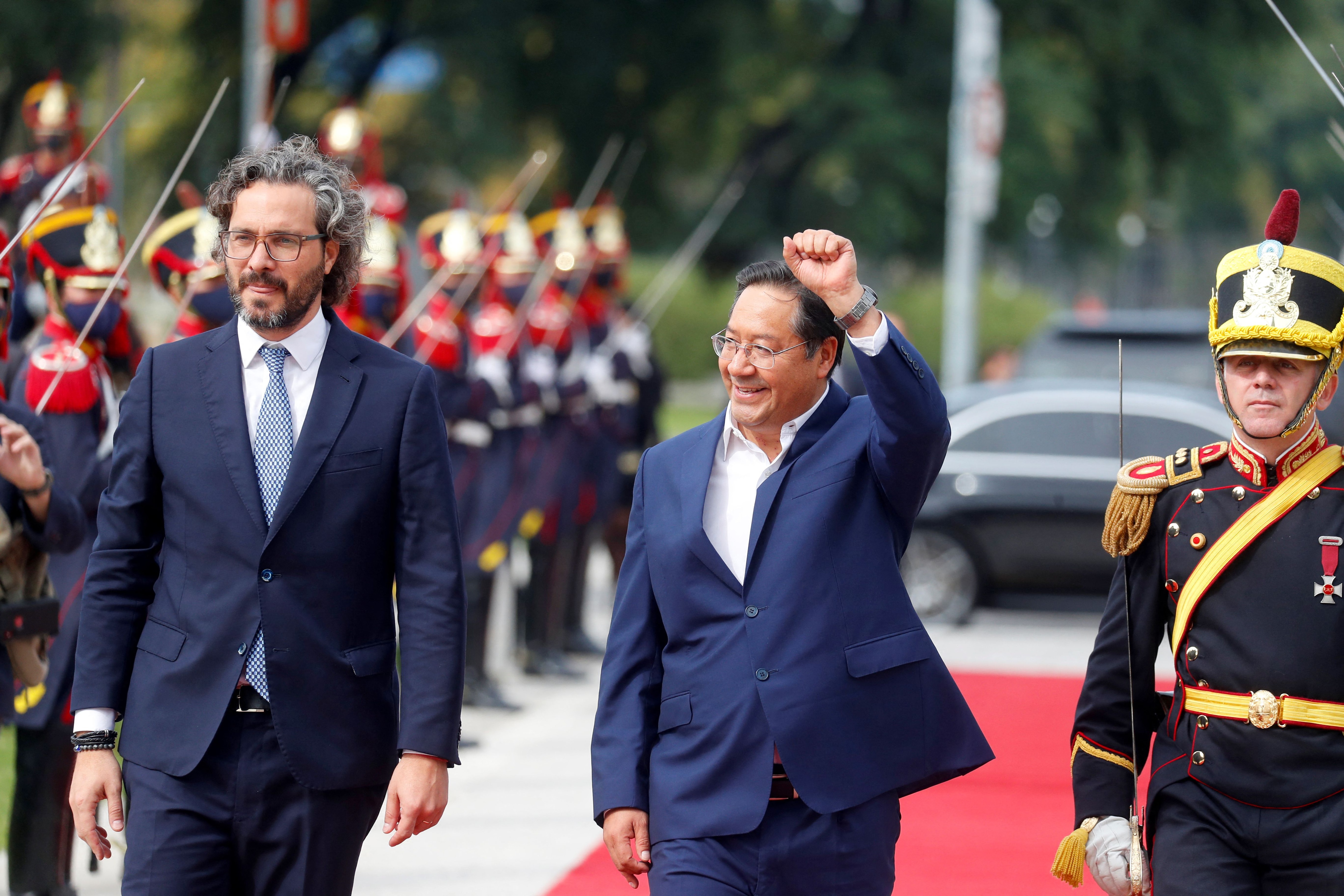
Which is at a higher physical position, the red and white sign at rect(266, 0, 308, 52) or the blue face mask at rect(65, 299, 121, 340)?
the red and white sign at rect(266, 0, 308, 52)

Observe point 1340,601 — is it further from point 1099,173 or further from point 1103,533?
point 1099,173

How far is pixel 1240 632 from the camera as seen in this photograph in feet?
11.4

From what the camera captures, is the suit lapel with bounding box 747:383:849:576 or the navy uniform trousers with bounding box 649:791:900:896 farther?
the suit lapel with bounding box 747:383:849:576

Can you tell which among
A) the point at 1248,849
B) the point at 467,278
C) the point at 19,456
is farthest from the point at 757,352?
the point at 467,278

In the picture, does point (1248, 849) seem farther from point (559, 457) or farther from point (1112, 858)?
point (559, 457)

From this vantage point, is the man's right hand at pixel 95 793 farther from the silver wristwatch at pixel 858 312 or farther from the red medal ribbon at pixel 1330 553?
the red medal ribbon at pixel 1330 553

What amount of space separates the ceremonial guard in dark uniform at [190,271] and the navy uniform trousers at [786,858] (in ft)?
12.6

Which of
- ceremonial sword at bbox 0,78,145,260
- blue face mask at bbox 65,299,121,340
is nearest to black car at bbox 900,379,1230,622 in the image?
blue face mask at bbox 65,299,121,340

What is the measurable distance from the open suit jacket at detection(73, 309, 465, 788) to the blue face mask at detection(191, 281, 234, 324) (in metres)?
3.21

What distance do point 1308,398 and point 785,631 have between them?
1.09 metres

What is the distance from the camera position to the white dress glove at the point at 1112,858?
350 cm

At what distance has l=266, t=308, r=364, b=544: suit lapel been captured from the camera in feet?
11.7

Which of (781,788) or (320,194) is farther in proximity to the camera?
(320,194)

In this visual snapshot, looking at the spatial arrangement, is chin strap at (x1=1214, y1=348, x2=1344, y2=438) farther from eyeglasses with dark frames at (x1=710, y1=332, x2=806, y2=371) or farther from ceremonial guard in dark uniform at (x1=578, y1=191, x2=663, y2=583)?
ceremonial guard in dark uniform at (x1=578, y1=191, x2=663, y2=583)
